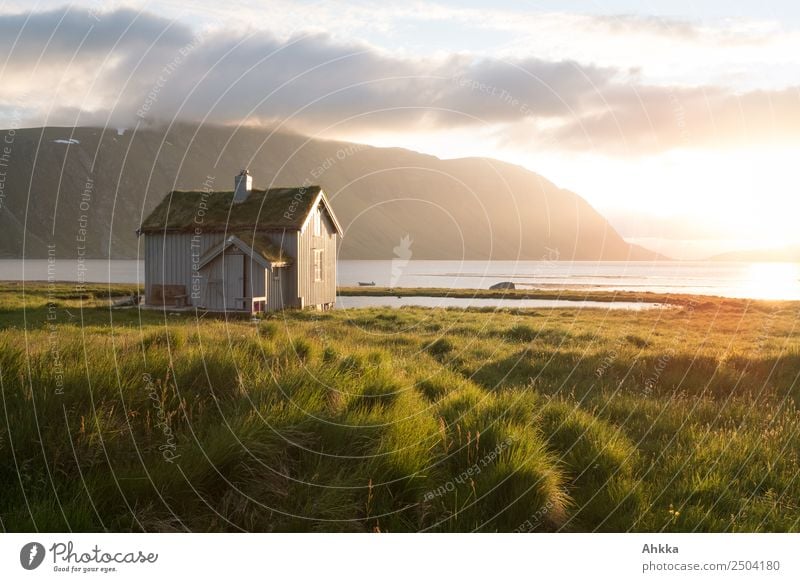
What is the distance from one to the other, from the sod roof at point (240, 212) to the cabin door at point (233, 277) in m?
1.91

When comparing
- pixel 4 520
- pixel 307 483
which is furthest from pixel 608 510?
pixel 4 520

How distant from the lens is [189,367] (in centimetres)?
655

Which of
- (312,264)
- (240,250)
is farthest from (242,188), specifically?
(312,264)

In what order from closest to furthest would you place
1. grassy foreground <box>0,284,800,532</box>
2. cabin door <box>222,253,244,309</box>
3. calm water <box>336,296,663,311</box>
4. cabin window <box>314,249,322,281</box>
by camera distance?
grassy foreground <box>0,284,800,532</box>, cabin door <box>222,253,244,309</box>, cabin window <box>314,249,322,281</box>, calm water <box>336,296,663,311</box>

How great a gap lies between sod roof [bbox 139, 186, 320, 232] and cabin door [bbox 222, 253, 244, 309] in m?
1.91

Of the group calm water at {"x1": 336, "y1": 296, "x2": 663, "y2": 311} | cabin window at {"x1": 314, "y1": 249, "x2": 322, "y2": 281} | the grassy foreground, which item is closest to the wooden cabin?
cabin window at {"x1": 314, "y1": 249, "x2": 322, "y2": 281}

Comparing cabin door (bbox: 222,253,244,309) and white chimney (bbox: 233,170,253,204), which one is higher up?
white chimney (bbox: 233,170,253,204)

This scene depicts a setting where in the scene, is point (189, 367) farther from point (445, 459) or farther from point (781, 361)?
point (781, 361)

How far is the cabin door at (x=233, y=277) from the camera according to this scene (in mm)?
28125

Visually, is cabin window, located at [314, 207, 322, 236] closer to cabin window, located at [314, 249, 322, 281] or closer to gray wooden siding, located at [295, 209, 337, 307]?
gray wooden siding, located at [295, 209, 337, 307]

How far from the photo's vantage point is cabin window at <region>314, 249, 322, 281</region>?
31.5 metres

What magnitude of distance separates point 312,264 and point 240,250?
14.1 feet

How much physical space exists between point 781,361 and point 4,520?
1432 centimetres

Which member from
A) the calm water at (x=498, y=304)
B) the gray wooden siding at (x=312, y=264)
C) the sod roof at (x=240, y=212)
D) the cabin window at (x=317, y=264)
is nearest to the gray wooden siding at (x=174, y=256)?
the sod roof at (x=240, y=212)
